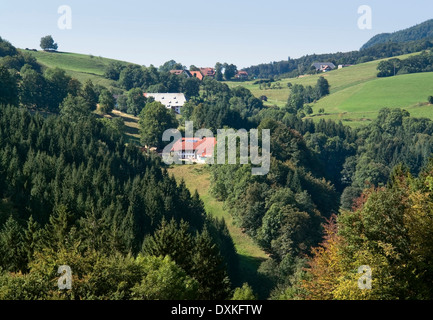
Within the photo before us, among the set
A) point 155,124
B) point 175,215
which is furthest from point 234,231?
point 155,124

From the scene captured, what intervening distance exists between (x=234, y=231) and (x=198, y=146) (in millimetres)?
39732

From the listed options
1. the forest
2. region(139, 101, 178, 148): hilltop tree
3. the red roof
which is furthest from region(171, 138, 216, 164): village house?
the forest

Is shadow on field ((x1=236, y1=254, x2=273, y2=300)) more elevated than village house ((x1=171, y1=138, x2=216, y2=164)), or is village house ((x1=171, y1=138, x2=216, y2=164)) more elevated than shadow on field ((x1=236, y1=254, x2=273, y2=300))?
village house ((x1=171, y1=138, x2=216, y2=164))

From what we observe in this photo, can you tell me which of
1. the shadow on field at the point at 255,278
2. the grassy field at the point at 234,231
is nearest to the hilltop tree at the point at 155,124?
the grassy field at the point at 234,231

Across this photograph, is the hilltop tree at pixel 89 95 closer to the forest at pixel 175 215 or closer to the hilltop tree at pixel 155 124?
the forest at pixel 175 215

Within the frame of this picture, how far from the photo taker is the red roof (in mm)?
119769

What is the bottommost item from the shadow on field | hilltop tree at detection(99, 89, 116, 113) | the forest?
the shadow on field

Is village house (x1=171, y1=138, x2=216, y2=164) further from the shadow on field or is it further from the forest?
the shadow on field

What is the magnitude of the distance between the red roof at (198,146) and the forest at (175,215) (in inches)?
371

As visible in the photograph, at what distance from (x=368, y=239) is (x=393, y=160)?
147515mm

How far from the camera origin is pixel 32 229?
47125mm

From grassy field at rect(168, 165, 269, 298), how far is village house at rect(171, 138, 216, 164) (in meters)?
4.15
